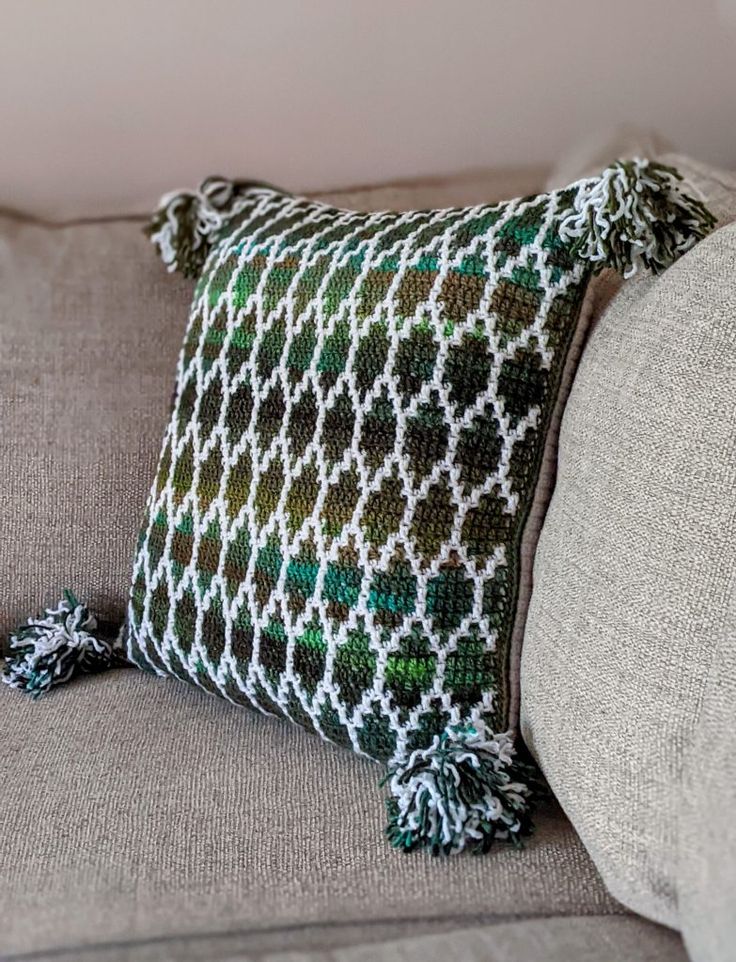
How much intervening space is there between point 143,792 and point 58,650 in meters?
0.25

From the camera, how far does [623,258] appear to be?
2.55ft

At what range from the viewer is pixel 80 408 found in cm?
108

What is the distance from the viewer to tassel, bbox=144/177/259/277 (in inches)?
42.4

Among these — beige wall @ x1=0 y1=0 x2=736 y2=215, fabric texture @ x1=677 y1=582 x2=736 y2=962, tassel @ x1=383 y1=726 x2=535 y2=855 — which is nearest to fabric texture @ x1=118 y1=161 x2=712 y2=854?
tassel @ x1=383 y1=726 x2=535 y2=855

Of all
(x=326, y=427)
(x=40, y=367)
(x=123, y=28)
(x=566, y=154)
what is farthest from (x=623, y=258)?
(x=123, y=28)

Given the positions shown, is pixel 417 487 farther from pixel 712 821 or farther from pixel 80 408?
pixel 80 408

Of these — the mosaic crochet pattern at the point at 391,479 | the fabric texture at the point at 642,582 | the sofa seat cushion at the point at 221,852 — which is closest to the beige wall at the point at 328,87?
the mosaic crochet pattern at the point at 391,479

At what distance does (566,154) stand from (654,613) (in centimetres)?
76

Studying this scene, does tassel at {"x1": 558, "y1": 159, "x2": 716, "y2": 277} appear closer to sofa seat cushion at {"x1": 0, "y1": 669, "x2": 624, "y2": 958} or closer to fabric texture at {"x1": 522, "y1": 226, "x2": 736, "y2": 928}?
fabric texture at {"x1": 522, "y1": 226, "x2": 736, "y2": 928}

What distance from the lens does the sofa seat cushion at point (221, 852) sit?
0.68m

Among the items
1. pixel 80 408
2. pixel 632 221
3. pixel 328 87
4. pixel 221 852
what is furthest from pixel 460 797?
pixel 328 87

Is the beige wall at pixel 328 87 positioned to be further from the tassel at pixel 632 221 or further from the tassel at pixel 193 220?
the tassel at pixel 632 221

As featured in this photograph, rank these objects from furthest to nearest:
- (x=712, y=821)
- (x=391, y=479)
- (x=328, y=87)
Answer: (x=328, y=87) < (x=391, y=479) < (x=712, y=821)

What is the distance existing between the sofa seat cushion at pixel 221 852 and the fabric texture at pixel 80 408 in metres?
0.22
